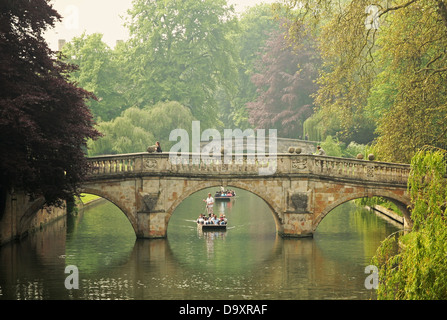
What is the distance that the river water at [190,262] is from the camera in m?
20.3

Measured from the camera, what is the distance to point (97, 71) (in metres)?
51.8

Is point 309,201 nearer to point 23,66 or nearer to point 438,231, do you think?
point 23,66

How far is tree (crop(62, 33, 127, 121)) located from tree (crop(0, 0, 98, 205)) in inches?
1058

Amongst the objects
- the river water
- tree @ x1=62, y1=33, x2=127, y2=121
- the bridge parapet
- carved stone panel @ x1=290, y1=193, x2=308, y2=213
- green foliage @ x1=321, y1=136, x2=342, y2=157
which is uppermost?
tree @ x1=62, y1=33, x2=127, y2=121

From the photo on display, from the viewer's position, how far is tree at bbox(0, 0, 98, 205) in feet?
73.6

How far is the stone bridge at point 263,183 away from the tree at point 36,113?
11.0 ft

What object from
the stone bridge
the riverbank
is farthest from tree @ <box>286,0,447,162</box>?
the riverbank

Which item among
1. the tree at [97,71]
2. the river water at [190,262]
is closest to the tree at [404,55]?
the river water at [190,262]

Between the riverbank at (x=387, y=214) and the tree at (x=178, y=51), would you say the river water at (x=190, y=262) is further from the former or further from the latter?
the tree at (x=178, y=51)

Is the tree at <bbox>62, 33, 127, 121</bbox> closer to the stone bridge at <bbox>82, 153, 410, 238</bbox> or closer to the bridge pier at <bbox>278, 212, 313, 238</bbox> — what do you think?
the stone bridge at <bbox>82, 153, 410, 238</bbox>

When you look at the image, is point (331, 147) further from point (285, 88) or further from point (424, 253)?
point (424, 253)

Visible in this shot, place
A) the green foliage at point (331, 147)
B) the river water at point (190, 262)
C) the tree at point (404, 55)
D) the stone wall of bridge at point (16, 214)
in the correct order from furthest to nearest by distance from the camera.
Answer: the green foliage at point (331, 147), the stone wall of bridge at point (16, 214), the tree at point (404, 55), the river water at point (190, 262)

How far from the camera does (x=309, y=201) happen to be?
28422 mm
